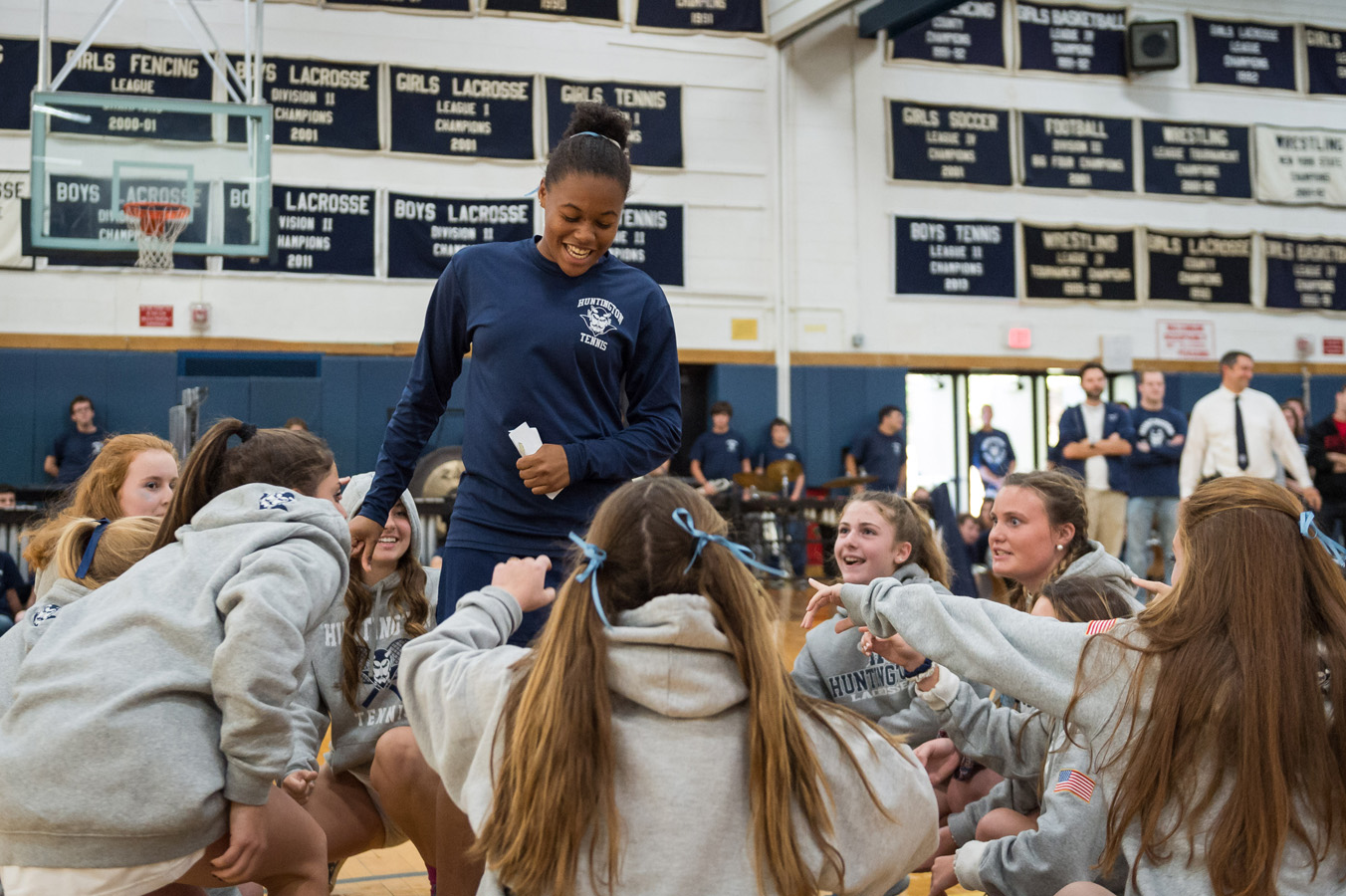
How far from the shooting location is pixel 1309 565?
5.36 feet

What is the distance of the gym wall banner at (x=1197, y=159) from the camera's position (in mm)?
12141

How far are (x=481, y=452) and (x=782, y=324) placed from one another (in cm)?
914

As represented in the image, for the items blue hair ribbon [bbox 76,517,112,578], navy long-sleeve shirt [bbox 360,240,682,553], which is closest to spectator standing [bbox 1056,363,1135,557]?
navy long-sleeve shirt [bbox 360,240,682,553]

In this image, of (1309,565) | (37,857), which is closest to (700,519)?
(1309,565)

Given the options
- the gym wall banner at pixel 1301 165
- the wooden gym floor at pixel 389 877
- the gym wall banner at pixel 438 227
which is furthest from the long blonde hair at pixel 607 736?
the gym wall banner at pixel 1301 165

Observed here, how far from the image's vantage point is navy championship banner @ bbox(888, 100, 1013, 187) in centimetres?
1152

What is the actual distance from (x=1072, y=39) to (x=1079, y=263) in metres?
2.30

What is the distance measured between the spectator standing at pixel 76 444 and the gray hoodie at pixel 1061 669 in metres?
8.78

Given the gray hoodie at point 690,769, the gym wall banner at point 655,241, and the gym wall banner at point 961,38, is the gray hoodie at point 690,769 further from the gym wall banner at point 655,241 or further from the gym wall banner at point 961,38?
the gym wall banner at point 961,38

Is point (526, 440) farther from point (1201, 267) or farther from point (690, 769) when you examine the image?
point (1201, 267)

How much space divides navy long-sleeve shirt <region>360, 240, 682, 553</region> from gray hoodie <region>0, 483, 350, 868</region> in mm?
455

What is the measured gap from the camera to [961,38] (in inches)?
461

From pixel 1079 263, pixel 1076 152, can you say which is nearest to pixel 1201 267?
pixel 1079 263

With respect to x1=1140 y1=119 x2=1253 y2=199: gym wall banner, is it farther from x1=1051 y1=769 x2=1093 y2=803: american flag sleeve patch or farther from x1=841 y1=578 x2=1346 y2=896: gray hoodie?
x1=841 y1=578 x2=1346 y2=896: gray hoodie
